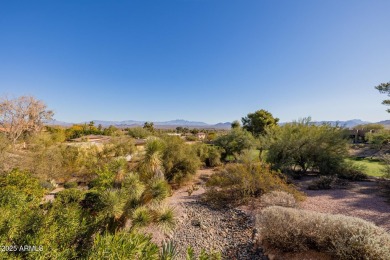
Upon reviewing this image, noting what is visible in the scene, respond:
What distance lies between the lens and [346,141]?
13.1 meters

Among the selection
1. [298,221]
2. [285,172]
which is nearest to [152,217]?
[298,221]

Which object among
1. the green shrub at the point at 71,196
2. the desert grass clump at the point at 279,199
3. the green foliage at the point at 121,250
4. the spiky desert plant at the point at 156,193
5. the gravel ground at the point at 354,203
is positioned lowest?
the gravel ground at the point at 354,203

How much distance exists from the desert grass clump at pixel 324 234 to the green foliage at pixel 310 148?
9.68 metres

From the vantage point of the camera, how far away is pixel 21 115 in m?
23.2

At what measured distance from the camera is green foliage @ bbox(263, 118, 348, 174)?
13031 millimetres

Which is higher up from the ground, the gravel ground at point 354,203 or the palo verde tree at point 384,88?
the palo verde tree at point 384,88

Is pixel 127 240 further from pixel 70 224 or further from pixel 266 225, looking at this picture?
pixel 266 225

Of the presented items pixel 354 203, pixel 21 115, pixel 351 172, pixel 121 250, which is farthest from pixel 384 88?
pixel 21 115

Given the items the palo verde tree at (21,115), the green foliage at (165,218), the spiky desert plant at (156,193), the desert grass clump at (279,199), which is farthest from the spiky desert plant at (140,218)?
the palo verde tree at (21,115)

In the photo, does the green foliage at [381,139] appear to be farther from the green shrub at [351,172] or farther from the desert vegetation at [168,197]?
the desert vegetation at [168,197]

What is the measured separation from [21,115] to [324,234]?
107ft

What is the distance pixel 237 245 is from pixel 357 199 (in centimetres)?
694

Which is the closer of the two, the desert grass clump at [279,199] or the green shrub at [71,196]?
the green shrub at [71,196]

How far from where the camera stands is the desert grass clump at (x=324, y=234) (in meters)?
3.65
